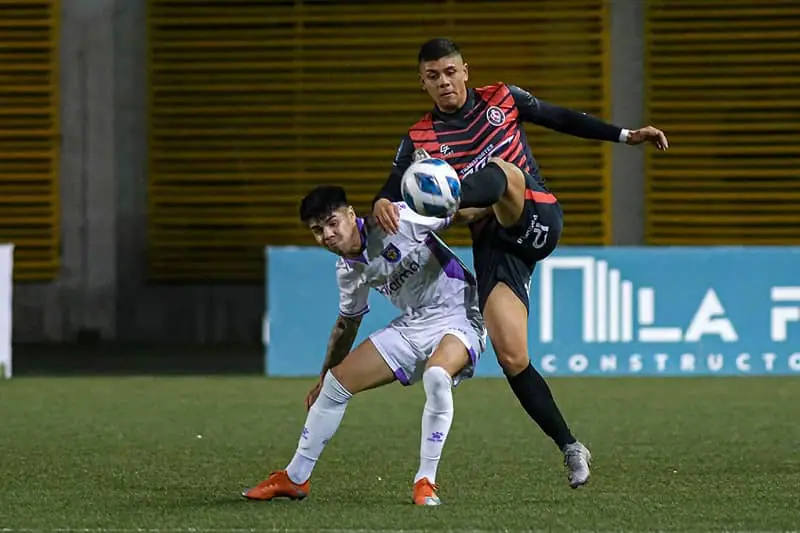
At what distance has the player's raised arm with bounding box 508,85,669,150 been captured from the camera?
573 cm

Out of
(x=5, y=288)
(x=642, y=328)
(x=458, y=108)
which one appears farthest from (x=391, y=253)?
(x=5, y=288)

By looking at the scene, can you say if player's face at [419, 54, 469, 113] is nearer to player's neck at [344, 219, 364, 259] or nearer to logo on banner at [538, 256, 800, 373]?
player's neck at [344, 219, 364, 259]

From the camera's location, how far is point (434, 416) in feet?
17.5

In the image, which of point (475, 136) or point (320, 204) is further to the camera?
point (475, 136)

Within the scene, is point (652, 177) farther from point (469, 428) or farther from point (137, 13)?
point (469, 428)

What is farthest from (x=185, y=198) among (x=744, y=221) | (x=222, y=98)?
(x=744, y=221)

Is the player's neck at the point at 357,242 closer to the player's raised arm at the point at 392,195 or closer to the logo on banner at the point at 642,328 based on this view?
the player's raised arm at the point at 392,195

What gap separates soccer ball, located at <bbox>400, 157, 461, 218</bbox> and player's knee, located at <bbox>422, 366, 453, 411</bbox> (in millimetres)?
578

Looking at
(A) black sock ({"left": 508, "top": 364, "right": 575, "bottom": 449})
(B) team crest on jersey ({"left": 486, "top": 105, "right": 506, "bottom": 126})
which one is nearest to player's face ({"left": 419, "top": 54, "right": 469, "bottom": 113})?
(B) team crest on jersey ({"left": 486, "top": 105, "right": 506, "bottom": 126})

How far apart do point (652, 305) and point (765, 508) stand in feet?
18.2

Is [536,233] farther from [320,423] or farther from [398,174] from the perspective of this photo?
[320,423]

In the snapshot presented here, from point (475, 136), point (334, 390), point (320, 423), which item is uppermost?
point (475, 136)

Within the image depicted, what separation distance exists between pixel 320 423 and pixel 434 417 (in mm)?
404

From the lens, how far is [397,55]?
1523cm
